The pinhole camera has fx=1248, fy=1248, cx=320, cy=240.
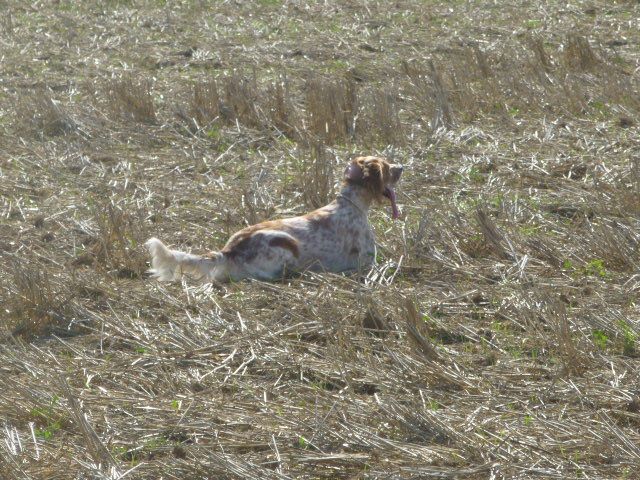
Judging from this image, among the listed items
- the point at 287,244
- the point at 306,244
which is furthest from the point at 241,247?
the point at 306,244

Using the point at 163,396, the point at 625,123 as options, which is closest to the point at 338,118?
the point at 625,123

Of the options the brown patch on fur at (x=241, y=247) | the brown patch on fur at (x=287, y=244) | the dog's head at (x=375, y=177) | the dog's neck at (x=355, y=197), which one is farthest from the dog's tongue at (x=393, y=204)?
the brown patch on fur at (x=241, y=247)

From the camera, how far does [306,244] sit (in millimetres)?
6824

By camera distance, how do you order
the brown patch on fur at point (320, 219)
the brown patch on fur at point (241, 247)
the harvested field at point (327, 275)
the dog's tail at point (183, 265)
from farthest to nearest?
the brown patch on fur at point (320, 219) < the brown patch on fur at point (241, 247) < the dog's tail at point (183, 265) < the harvested field at point (327, 275)

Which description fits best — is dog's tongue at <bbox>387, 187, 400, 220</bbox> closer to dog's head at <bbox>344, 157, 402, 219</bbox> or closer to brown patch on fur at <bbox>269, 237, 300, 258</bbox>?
dog's head at <bbox>344, 157, 402, 219</bbox>

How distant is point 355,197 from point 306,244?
1.59 ft

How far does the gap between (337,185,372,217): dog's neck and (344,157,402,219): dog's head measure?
2cm

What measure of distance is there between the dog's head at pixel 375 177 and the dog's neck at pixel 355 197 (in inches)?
0.9

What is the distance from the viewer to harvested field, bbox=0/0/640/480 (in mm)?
4445

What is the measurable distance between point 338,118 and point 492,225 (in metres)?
3.02

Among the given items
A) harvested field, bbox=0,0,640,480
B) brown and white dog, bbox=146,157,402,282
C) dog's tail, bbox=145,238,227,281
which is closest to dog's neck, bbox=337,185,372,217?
brown and white dog, bbox=146,157,402,282

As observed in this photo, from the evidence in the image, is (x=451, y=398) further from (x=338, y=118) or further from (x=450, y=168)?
(x=338, y=118)

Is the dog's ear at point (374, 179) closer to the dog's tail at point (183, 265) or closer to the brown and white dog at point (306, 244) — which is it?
the brown and white dog at point (306, 244)

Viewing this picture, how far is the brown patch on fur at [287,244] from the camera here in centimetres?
661
